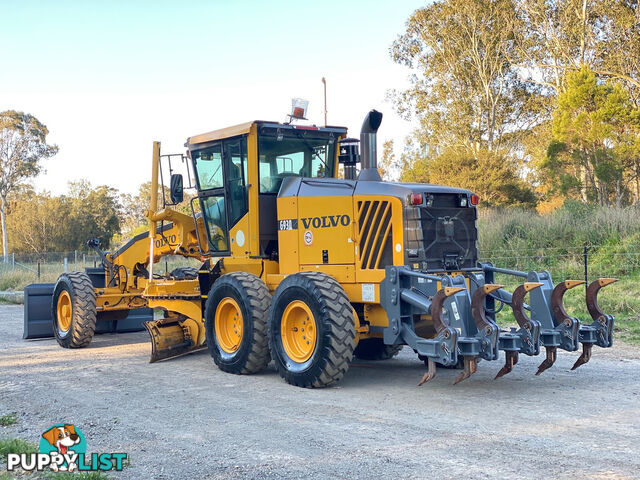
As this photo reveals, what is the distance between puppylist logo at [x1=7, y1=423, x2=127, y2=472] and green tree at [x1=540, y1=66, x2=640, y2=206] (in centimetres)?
2414

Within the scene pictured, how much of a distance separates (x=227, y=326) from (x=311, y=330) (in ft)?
5.43

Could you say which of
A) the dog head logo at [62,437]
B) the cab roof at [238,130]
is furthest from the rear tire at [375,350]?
the dog head logo at [62,437]

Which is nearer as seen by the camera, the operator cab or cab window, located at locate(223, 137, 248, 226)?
the operator cab

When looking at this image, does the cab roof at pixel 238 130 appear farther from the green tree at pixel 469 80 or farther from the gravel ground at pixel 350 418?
the green tree at pixel 469 80

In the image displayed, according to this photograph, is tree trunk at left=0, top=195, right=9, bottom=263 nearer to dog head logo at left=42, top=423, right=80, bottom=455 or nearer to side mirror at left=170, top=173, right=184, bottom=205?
→ side mirror at left=170, top=173, right=184, bottom=205

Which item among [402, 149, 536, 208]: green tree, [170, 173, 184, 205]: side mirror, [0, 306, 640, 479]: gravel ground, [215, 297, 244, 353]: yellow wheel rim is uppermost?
[402, 149, 536, 208]: green tree

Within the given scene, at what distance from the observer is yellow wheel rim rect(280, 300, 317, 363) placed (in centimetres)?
795

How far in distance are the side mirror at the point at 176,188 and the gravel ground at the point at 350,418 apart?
235 cm

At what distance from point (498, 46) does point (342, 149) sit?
27418 mm

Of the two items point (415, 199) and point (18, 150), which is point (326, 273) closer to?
point (415, 199)

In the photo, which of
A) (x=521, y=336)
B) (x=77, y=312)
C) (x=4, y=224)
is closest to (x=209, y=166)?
(x=77, y=312)

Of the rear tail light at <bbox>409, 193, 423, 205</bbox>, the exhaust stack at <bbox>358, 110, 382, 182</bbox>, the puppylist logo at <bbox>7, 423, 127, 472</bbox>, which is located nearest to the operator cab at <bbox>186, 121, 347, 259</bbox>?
the exhaust stack at <bbox>358, 110, 382, 182</bbox>

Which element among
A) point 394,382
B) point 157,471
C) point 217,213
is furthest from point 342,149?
point 157,471

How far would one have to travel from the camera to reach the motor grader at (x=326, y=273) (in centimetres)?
726
